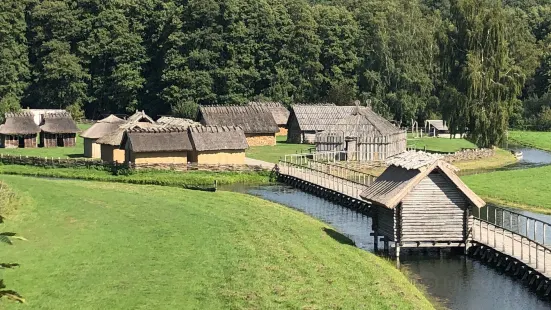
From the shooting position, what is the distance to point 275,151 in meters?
71.9

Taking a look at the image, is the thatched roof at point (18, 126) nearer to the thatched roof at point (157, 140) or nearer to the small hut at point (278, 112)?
the thatched roof at point (157, 140)

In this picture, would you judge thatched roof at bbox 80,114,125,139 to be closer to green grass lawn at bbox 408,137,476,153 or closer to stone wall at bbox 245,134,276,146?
stone wall at bbox 245,134,276,146

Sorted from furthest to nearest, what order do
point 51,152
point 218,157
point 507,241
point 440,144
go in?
point 440,144 → point 51,152 → point 218,157 → point 507,241

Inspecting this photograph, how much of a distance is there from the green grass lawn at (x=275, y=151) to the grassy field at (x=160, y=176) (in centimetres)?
728

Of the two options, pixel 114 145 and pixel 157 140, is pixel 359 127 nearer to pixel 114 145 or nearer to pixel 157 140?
pixel 157 140

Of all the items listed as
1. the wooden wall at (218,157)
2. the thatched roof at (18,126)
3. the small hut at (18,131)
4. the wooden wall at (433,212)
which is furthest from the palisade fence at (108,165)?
the wooden wall at (433,212)

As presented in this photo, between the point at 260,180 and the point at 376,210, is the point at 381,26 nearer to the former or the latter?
the point at 260,180

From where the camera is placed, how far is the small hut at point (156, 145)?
56.8 m

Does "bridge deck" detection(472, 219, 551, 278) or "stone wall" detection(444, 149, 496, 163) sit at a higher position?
"stone wall" detection(444, 149, 496, 163)

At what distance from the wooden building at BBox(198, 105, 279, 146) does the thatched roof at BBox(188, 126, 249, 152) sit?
16.3m

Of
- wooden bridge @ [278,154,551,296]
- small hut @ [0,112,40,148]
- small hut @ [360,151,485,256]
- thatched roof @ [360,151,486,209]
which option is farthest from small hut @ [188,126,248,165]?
small hut @ [360,151,485,256]

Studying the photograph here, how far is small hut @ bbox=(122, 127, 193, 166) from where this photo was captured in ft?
186

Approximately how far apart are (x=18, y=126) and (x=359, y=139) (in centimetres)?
3433

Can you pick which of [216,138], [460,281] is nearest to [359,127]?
[216,138]
